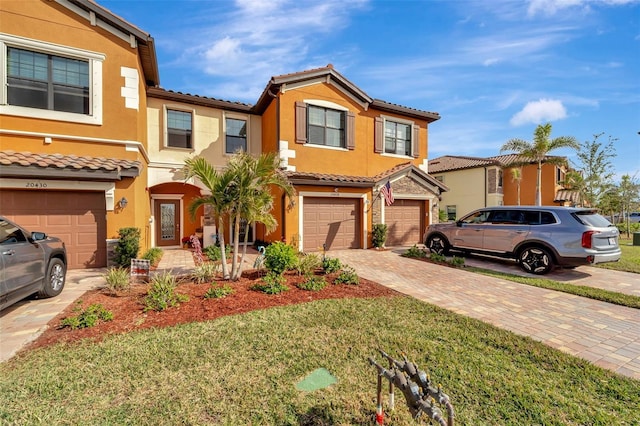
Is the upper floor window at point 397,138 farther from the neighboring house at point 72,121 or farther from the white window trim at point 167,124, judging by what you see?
the neighboring house at point 72,121

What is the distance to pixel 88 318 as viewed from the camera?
4500mm

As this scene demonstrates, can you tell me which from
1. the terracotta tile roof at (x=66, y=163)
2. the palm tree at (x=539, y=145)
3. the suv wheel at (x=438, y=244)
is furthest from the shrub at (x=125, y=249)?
the palm tree at (x=539, y=145)

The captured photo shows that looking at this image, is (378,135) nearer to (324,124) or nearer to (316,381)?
(324,124)

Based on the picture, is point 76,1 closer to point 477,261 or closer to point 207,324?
point 207,324

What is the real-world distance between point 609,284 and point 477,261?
138 inches

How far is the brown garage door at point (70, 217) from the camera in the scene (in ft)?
25.7

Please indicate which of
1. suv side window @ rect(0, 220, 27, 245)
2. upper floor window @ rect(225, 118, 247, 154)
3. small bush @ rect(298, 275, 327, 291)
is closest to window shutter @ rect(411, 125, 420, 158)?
upper floor window @ rect(225, 118, 247, 154)

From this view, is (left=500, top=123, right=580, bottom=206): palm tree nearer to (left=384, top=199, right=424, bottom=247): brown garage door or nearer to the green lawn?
(left=384, top=199, right=424, bottom=247): brown garage door

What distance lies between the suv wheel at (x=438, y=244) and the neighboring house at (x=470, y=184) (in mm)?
14983

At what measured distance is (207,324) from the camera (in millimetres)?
4574

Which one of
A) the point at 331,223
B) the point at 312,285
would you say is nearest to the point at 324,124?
the point at 331,223

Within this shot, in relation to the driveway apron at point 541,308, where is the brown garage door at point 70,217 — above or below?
above

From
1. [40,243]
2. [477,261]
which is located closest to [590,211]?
[477,261]

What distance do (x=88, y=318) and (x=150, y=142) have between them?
9.34 meters
